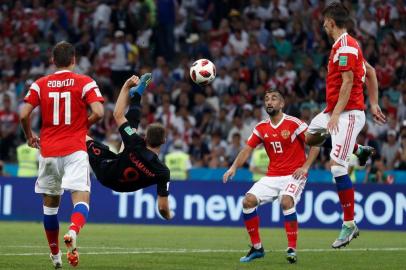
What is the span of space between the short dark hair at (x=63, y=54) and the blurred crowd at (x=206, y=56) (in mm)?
12431

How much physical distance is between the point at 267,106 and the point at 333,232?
25.0 ft

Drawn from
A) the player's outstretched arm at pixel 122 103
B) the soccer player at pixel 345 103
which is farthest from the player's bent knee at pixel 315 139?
the player's outstretched arm at pixel 122 103

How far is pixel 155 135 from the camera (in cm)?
1216

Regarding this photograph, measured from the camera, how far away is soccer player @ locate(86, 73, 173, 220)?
12148 mm

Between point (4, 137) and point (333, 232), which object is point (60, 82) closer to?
point (333, 232)

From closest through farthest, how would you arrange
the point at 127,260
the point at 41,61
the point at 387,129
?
the point at 127,260, the point at 387,129, the point at 41,61

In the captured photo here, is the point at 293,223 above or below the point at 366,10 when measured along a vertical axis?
below

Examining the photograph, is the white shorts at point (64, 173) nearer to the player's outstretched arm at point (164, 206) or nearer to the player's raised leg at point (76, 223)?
the player's raised leg at point (76, 223)

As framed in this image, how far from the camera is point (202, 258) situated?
13281mm

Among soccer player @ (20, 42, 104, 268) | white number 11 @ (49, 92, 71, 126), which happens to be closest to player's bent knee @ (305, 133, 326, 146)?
soccer player @ (20, 42, 104, 268)

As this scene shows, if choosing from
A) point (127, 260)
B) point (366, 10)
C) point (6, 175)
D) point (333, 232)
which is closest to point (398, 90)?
point (366, 10)

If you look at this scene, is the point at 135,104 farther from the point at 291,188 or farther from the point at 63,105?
the point at 291,188

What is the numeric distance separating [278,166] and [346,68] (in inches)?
72.2

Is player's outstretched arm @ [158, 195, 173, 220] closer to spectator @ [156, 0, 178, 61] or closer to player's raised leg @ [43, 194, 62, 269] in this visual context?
player's raised leg @ [43, 194, 62, 269]
